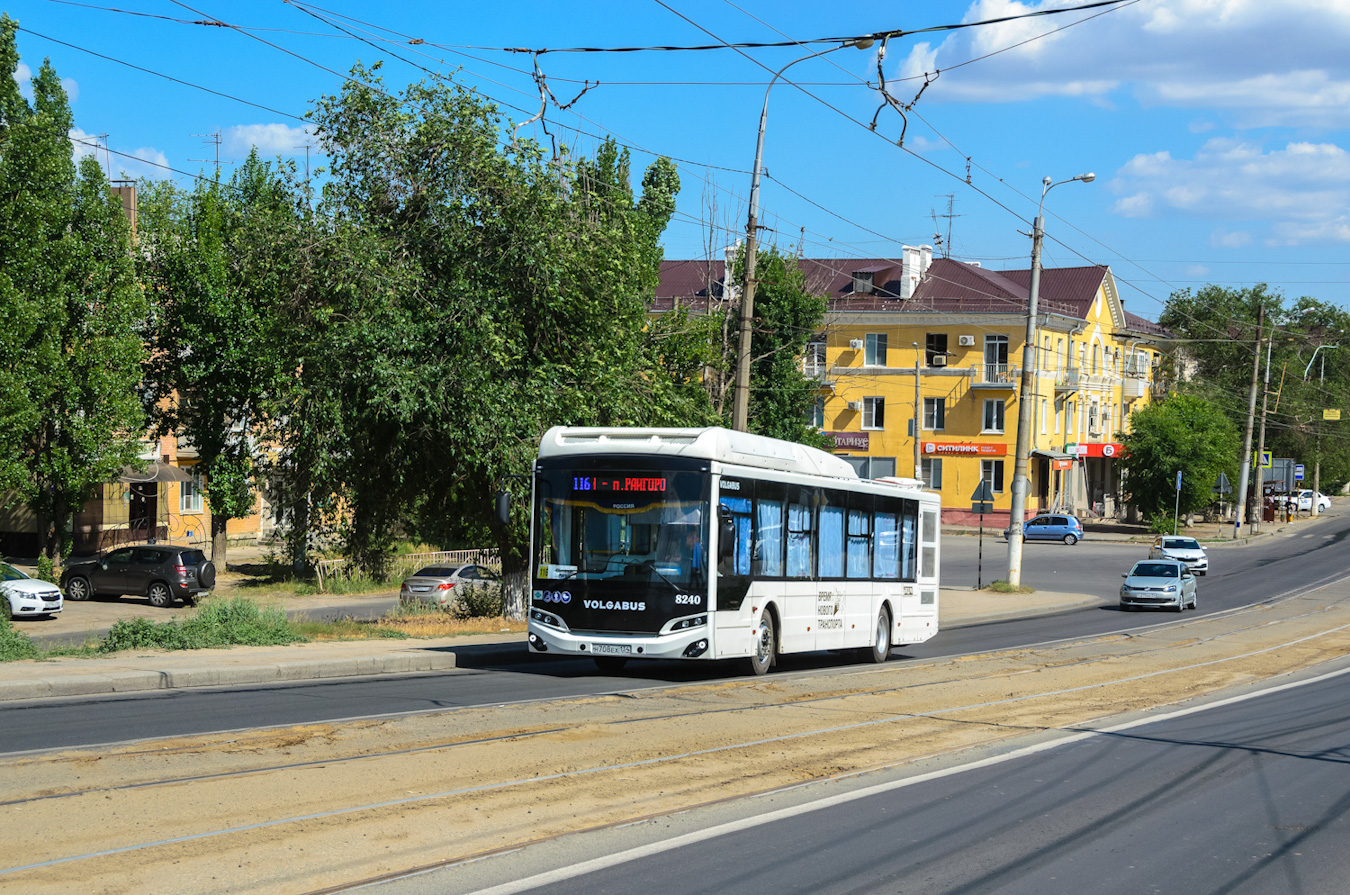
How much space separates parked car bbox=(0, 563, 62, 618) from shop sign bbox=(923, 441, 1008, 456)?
47744 millimetres

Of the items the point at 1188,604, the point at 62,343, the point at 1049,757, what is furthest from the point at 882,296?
the point at 1049,757

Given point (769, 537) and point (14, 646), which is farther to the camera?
point (769, 537)

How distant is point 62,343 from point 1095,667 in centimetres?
3037

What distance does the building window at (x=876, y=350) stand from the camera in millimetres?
70312

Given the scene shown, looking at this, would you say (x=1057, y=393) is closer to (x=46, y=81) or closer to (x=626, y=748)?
(x=46, y=81)

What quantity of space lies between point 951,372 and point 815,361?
7540mm

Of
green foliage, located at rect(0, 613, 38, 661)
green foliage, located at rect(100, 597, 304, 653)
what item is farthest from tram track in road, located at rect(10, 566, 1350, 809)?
green foliage, located at rect(0, 613, 38, 661)

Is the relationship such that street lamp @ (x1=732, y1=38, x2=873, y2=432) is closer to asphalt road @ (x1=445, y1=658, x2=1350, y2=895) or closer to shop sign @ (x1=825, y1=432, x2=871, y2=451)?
asphalt road @ (x1=445, y1=658, x2=1350, y2=895)

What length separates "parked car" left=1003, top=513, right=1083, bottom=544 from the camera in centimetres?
6269

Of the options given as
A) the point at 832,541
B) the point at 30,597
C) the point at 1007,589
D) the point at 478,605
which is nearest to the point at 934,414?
the point at 1007,589

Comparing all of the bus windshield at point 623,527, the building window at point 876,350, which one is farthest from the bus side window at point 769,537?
the building window at point 876,350

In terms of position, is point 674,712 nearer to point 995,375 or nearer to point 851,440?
point 995,375

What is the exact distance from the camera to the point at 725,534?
15.7m

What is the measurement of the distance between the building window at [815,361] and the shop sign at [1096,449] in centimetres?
1504
